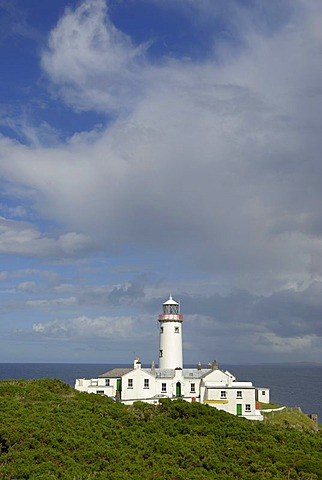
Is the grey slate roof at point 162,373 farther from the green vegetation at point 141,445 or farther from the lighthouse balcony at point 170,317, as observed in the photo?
the green vegetation at point 141,445

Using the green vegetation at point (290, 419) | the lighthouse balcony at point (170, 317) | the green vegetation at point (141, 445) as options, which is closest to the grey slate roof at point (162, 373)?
the lighthouse balcony at point (170, 317)

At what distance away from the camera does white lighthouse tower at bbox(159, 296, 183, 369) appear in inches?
2335

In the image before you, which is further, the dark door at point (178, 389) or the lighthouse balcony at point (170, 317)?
the lighthouse balcony at point (170, 317)

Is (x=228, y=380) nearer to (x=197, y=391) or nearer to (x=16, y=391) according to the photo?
(x=197, y=391)

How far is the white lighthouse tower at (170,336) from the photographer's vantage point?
195ft

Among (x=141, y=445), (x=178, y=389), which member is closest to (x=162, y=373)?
(x=178, y=389)

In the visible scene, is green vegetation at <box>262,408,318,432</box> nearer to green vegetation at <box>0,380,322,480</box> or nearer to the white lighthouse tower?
the white lighthouse tower

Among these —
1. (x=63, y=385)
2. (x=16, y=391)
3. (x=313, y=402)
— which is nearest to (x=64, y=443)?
(x=16, y=391)

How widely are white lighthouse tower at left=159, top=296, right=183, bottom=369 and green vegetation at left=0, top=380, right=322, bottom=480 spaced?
75.8 ft

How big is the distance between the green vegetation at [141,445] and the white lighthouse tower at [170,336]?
23093 millimetres

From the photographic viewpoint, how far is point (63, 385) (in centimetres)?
4181

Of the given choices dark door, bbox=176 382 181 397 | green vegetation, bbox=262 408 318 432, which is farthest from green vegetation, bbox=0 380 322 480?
dark door, bbox=176 382 181 397

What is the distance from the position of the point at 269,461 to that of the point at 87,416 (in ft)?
34.9

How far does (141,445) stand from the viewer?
27594 mm
